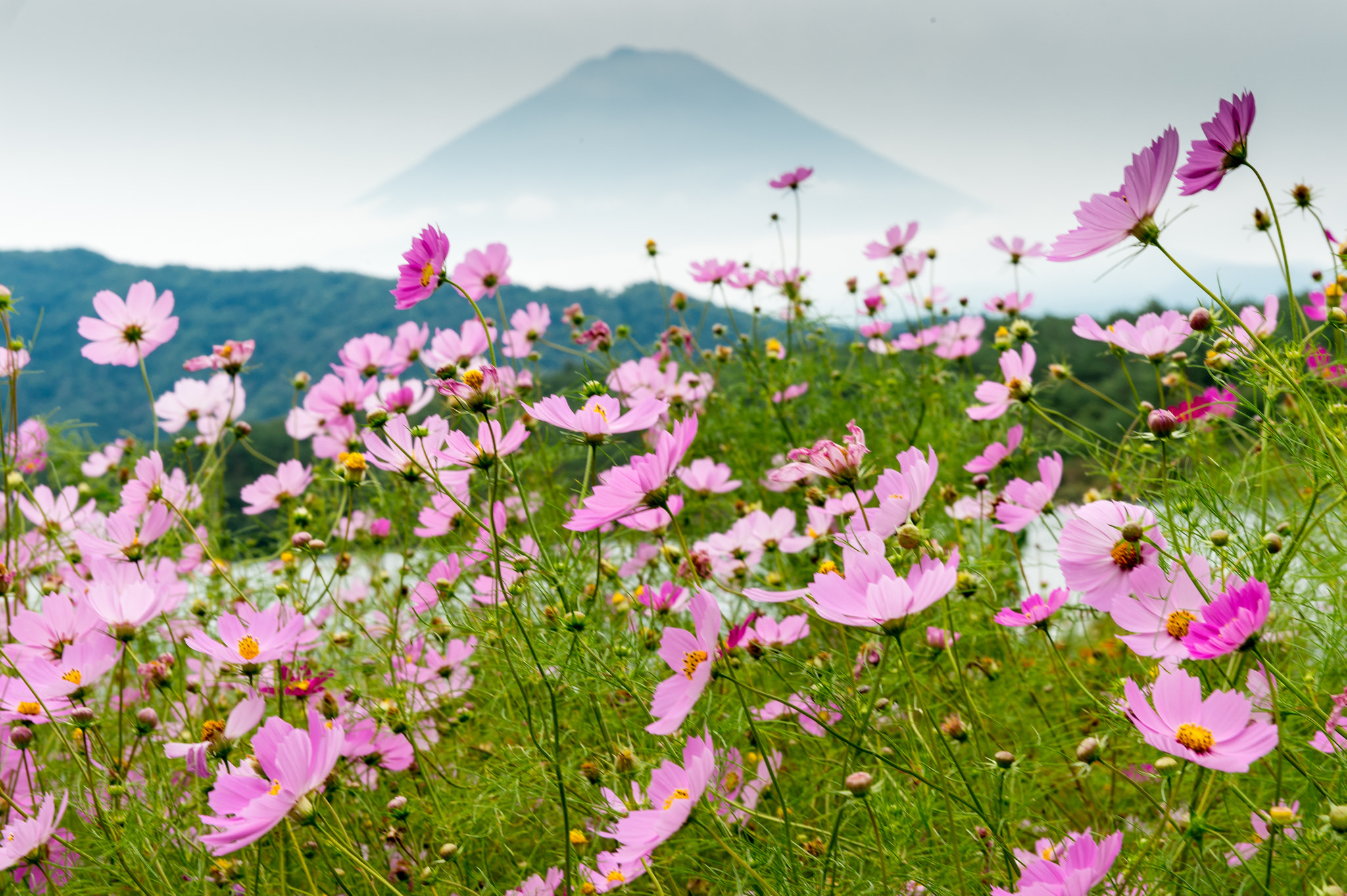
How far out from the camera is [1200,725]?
1.53ft

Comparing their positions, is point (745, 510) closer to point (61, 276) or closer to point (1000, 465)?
point (1000, 465)

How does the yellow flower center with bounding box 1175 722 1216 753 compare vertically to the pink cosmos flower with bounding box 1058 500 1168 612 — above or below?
below

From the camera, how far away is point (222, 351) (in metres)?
1.29

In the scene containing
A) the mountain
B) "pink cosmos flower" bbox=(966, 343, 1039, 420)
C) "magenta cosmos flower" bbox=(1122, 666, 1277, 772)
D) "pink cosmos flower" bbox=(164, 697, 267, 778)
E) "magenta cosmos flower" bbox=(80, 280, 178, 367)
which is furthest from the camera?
the mountain

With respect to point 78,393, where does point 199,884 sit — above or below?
above

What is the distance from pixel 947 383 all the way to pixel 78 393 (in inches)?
1030

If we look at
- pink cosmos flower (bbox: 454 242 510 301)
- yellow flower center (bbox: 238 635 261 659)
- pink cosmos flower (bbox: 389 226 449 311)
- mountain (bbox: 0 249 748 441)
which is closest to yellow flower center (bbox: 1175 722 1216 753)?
pink cosmos flower (bbox: 389 226 449 311)

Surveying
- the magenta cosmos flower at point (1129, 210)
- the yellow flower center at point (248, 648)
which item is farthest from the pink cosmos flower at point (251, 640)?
the magenta cosmos flower at point (1129, 210)

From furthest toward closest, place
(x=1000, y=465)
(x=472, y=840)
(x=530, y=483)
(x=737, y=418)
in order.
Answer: (x=737, y=418), (x=530, y=483), (x=1000, y=465), (x=472, y=840)

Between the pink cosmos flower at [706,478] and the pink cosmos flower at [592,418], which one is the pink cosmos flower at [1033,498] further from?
the pink cosmos flower at [706,478]

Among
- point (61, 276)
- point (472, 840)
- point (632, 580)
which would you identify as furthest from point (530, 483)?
point (61, 276)

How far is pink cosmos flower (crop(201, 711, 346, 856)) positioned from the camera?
0.48 meters

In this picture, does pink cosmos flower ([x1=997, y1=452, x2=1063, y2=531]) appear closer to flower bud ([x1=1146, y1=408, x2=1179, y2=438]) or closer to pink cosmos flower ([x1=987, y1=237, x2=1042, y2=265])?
flower bud ([x1=1146, y1=408, x2=1179, y2=438])

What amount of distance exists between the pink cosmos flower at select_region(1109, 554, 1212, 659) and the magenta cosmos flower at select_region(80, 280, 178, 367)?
1.29m
